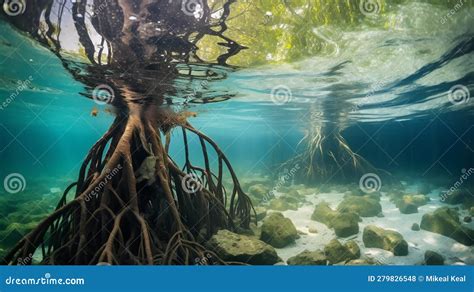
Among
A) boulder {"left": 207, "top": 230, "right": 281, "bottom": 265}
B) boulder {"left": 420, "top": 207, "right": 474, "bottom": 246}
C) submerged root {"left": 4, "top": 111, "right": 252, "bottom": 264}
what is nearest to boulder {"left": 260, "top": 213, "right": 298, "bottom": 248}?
submerged root {"left": 4, "top": 111, "right": 252, "bottom": 264}

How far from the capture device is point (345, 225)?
8.41 meters

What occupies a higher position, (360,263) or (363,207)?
(360,263)

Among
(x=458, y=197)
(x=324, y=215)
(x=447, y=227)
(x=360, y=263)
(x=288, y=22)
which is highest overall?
(x=288, y=22)

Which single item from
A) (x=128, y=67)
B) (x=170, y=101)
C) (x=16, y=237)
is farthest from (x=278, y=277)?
(x=16, y=237)

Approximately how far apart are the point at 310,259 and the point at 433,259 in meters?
2.99

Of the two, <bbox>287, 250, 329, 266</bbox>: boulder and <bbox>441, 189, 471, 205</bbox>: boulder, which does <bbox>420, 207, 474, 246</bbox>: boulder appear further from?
<bbox>441, 189, 471, 205</bbox>: boulder

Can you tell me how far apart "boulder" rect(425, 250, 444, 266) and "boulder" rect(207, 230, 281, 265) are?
3.64 metres

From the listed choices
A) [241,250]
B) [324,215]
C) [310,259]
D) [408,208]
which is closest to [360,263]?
[310,259]

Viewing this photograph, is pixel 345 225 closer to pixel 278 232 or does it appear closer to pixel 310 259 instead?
pixel 278 232

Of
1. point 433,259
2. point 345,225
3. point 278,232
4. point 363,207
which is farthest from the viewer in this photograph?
point 363,207

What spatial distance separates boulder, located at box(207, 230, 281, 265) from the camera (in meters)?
6.00

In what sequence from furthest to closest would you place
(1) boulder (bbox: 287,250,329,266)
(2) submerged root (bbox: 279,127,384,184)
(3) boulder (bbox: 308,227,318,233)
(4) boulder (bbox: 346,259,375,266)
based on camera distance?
(2) submerged root (bbox: 279,127,384,184)
(3) boulder (bbox: 308,227,318,233)
(1) boulder (bbox: 287,250,329,266)
(4) boulder (bbox: 346,259,375,266)

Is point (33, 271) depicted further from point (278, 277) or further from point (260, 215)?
point (260, 215)

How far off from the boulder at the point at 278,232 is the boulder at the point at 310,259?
1029 millimetres
